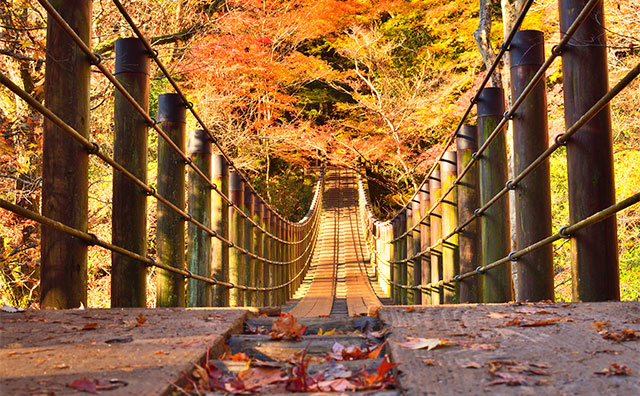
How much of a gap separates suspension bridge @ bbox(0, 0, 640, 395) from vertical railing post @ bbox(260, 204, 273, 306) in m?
2.08

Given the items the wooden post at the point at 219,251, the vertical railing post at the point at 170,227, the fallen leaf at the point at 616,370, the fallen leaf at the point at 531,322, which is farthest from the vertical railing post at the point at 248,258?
the fallen leaf at the point at 616,370

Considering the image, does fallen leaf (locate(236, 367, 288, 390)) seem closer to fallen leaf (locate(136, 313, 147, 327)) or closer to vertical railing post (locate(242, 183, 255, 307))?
fallen leaf (locate(136, 313, 147, 327))

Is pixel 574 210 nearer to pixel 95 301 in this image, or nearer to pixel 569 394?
pixel 569 394

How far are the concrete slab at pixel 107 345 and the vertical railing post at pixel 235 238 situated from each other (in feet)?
9.08

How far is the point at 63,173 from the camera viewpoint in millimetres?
2203

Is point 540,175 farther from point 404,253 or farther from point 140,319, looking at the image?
point 404,253

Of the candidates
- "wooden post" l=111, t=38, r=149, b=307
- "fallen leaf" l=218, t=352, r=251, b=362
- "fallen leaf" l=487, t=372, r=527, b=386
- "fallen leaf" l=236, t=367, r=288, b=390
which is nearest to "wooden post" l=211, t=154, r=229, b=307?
"wooden post" l=111, t=38, r=149, b=307

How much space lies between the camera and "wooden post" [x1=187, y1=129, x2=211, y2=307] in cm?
372

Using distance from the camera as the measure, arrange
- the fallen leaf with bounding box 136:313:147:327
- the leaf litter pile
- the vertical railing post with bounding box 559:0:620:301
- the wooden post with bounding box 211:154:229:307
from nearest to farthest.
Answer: the leaf litter pile < the fallen leaf with bounding box 136:313:147:327 < the vertical railing post with bounding box 559:0:620:301 < the wooden post with bounding box 211:154:229:307

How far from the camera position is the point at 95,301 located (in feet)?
26.2

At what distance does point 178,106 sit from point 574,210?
6.41 feet

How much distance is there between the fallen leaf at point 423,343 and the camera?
140cm

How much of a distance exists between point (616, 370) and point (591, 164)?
114 cm

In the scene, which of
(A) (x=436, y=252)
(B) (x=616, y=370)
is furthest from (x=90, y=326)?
(A) (x=436, y=252)
